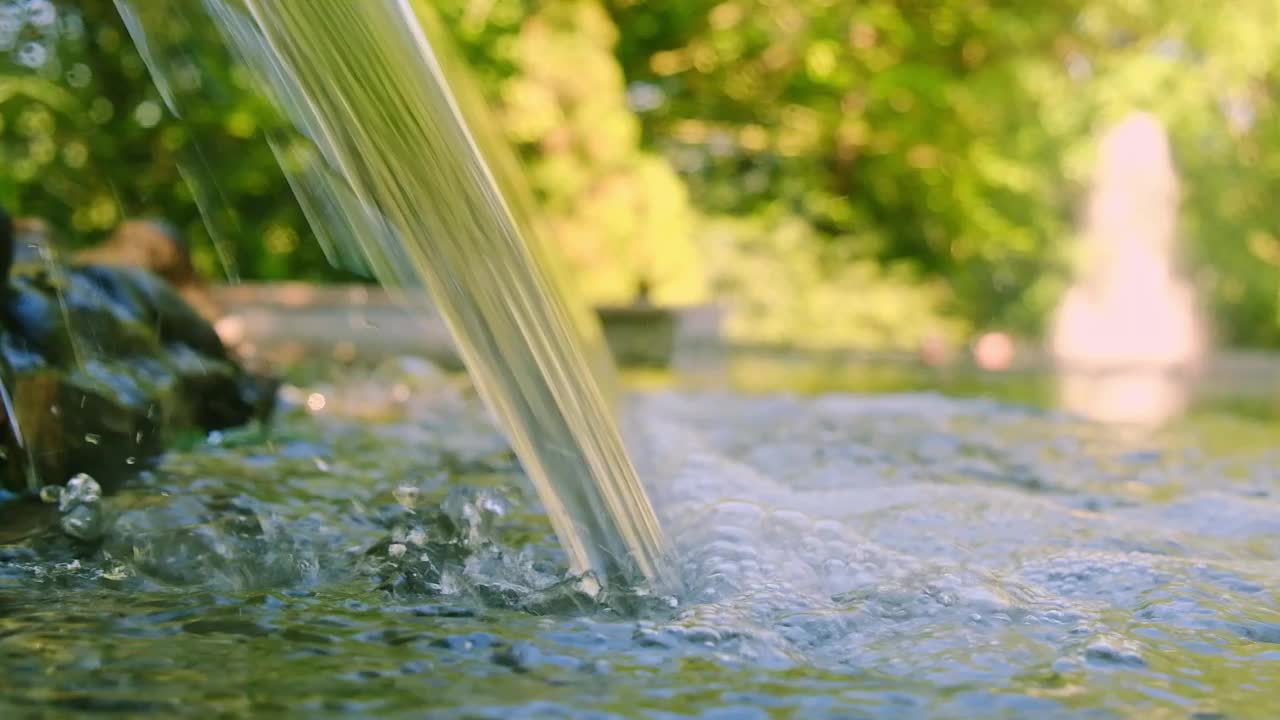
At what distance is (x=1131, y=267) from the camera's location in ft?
52.5

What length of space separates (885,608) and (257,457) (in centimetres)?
212

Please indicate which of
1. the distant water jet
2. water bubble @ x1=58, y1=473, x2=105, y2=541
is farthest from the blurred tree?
the distant water jet

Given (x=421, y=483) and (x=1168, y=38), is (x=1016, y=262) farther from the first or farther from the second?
(x=421, y=483)

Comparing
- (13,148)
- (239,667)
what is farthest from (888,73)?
(239,667)

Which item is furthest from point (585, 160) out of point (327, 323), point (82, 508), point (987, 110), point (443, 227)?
point (443, 227)

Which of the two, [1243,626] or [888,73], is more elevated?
[888,73]

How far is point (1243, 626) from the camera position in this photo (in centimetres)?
213

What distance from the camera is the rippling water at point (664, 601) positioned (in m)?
1.67

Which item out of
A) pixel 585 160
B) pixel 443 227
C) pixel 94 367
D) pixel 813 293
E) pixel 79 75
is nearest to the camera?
pixel 443 227

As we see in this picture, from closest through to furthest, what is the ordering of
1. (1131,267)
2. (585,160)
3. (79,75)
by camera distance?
(79,75) → (585,160) → (1131,267)

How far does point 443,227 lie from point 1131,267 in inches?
596

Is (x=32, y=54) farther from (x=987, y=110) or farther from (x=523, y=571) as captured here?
(x=987, y=110)

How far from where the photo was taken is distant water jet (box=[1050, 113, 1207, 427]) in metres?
15.4

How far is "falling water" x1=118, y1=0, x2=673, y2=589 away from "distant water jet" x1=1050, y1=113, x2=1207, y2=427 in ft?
43.8
